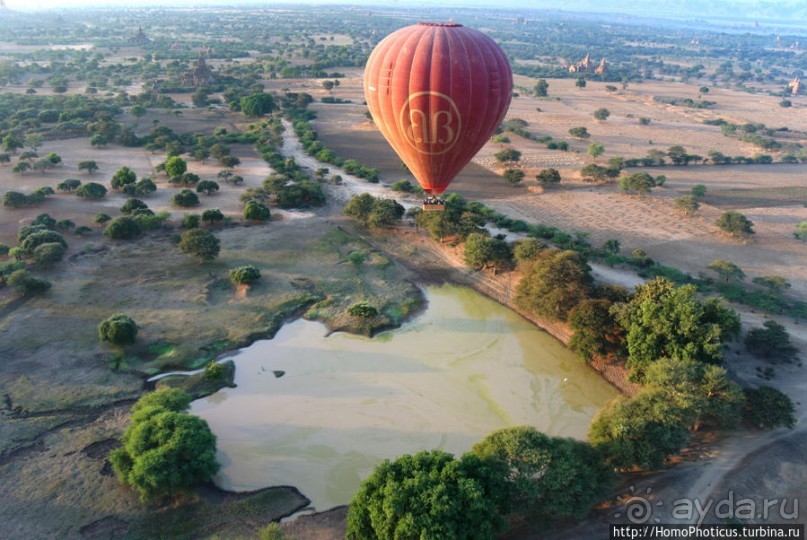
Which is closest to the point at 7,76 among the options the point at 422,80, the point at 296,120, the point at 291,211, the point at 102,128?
the point at 102,128

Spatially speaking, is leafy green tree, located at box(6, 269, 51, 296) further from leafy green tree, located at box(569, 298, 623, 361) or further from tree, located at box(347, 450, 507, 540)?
leafy green tree, located at box(569, 298, 623, 361)

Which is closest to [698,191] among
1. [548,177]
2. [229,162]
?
[548,177]

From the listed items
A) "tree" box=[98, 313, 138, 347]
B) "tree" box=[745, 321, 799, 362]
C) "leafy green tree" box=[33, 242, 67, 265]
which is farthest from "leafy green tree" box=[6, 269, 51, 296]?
"tree" box=[745, 321, 799, 362]

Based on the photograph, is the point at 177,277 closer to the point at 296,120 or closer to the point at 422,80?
the point at 422,80

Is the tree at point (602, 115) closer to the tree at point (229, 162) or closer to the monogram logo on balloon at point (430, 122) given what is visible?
the tree at point (229, 162)

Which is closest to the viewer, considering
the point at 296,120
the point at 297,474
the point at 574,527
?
the point at 574,527

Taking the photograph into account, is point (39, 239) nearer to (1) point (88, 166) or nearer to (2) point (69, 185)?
(2) point (69, 185)
